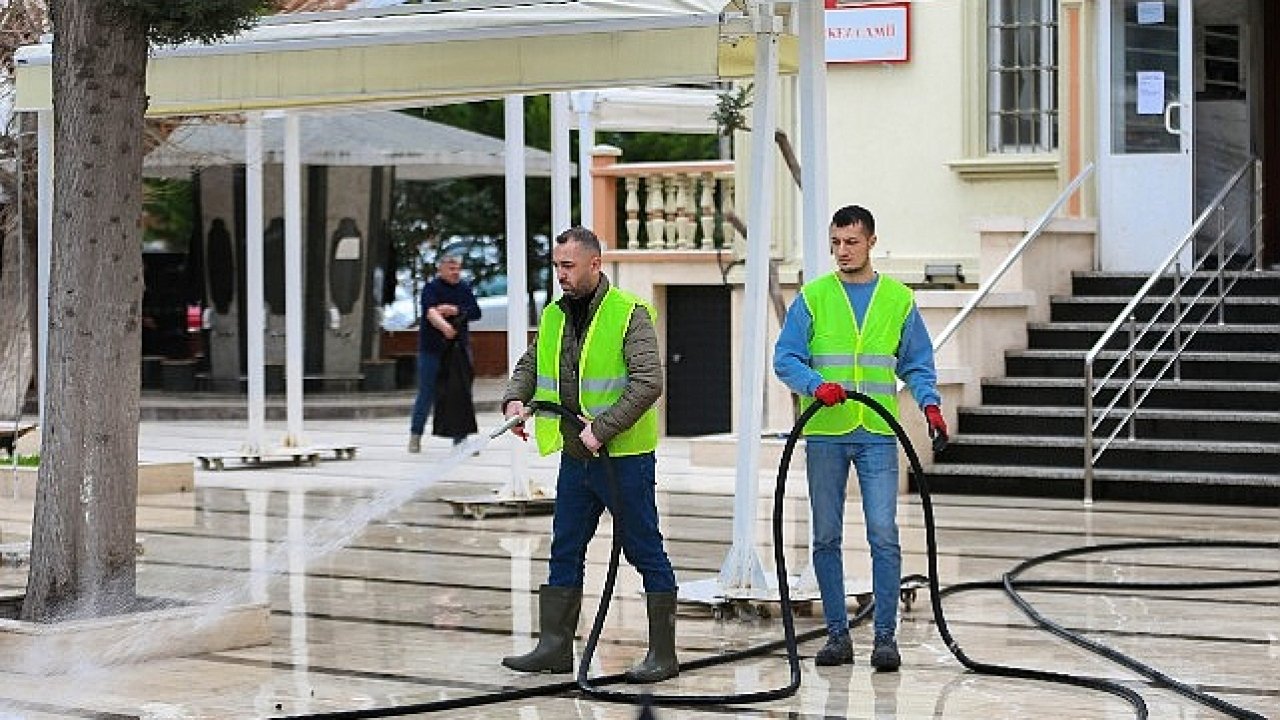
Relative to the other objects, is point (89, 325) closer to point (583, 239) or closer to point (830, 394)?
point (583, 239)

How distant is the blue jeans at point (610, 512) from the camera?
9.63 m

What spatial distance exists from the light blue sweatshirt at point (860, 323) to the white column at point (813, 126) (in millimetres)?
A: 1157

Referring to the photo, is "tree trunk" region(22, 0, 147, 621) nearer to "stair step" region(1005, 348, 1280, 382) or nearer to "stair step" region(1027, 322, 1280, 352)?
"stair step" region(1005, 348, 1280, 382)

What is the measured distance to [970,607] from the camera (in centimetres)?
1168

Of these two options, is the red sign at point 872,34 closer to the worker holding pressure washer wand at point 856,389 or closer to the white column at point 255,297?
the white column at point 255,297

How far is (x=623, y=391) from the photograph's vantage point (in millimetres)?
9641

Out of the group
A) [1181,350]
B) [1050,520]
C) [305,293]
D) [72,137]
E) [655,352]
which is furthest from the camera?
[305,293]

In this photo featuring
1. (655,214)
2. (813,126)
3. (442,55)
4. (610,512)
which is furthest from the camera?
(655,214)

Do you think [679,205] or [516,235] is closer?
[516,235]

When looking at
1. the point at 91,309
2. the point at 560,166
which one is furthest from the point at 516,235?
the point at 91,309

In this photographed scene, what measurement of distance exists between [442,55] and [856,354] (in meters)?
2.96

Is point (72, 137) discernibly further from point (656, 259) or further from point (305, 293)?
point (305, 293)

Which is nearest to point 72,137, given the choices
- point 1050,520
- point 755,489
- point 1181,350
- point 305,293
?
point 755,489

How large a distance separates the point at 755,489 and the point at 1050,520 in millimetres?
4967
